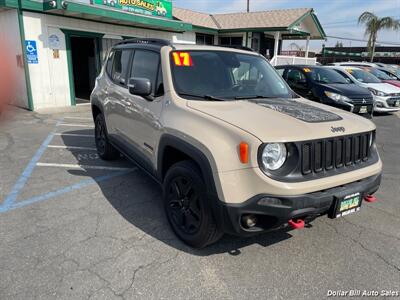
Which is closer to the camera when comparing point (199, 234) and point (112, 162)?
point (199, 234)

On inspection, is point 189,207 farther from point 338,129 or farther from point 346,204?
point 338,129

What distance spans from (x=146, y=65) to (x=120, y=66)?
974 mm

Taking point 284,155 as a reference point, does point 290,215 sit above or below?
below

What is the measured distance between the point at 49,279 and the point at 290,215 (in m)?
1.96

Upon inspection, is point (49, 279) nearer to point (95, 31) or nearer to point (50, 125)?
point (50, 125)

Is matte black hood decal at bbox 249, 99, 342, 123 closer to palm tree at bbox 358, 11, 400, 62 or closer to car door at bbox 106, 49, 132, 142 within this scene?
car door at bbox 106, 49, 132, 142

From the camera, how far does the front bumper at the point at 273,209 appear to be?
244 cm

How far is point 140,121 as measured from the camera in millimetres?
3801

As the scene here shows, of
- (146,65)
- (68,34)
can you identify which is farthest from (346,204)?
(68,34)

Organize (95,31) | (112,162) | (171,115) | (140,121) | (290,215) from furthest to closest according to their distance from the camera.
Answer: (95,31)
(112,162)
(140,121)
(171,115)
(290,215)

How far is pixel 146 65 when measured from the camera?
388 centimetres

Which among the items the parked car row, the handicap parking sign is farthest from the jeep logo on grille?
the handicap parking sign

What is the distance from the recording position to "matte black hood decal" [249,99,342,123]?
Result: 9.46ft

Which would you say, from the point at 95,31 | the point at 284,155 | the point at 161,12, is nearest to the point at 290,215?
the point at 284,155
